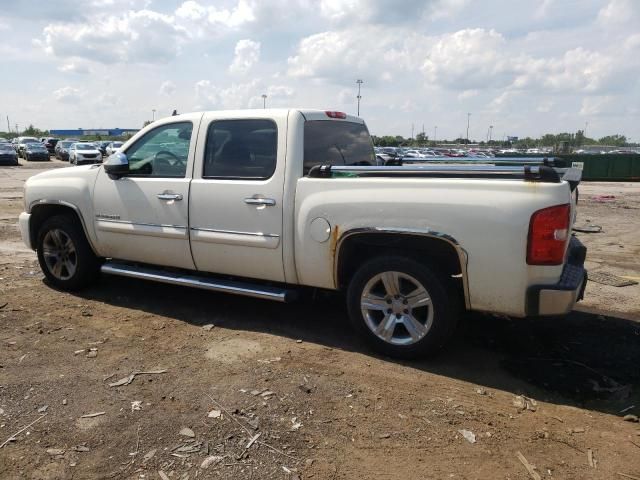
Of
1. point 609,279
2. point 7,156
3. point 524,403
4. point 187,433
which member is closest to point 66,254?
point 187,433

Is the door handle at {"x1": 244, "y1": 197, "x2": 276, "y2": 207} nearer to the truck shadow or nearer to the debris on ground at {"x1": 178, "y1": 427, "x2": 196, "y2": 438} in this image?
the truck shadow

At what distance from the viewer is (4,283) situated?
20.3 ft

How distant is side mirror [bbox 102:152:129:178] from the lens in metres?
5.12

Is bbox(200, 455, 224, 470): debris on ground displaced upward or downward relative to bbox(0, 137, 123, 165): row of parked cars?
downward

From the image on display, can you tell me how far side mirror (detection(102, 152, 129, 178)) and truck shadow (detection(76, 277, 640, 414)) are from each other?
4.50 feet

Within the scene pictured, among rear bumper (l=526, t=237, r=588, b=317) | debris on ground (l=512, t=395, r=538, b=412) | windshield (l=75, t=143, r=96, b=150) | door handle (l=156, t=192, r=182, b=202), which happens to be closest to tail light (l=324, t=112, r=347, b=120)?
door handle (l=156, t=192, r=182, b=202)

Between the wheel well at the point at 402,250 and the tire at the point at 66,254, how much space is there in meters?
2.98

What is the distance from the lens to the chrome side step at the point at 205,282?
4.48 metres

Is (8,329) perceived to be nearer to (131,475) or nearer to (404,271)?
(131,475)

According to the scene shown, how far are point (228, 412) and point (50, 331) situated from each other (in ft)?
7.62

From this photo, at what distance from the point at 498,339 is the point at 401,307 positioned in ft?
3.71

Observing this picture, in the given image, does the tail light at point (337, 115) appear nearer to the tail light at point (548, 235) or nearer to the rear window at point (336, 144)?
the rear window at point (336, 144)

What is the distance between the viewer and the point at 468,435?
10.2ft

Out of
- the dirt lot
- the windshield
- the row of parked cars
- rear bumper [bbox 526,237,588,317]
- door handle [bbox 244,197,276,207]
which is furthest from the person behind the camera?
the windshield
